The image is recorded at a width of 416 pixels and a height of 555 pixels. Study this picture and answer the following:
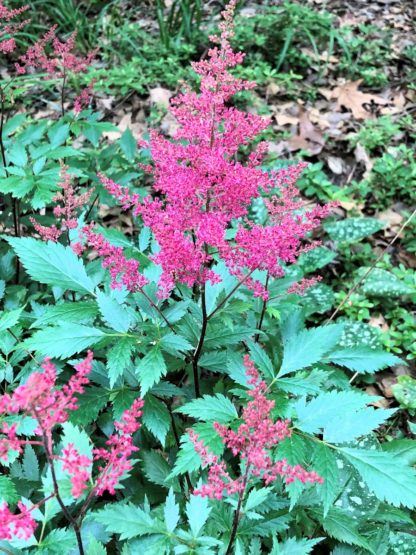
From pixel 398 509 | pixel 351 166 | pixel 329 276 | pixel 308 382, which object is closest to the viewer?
pixel 308 382

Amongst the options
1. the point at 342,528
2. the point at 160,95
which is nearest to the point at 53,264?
the point at 342,528

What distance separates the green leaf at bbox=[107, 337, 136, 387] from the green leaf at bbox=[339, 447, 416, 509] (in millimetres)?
926

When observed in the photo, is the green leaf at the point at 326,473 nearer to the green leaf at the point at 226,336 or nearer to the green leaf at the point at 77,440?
the green leaf at the point at 226,336

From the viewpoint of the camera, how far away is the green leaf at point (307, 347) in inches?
88.0

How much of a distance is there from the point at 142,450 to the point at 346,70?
528 cm

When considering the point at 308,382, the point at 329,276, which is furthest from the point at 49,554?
the point at 329,276

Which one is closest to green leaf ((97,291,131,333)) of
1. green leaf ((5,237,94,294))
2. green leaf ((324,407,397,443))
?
green leaf ((5,237,94,294))

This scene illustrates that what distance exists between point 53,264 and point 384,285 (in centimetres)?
252

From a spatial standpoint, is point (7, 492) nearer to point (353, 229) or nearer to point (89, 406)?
point (89, 406)

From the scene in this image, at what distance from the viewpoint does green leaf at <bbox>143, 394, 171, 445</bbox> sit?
85.7 inches

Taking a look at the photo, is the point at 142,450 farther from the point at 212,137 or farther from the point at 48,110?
the point at 48,110

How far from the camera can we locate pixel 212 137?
6.57 ft

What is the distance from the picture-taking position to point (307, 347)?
2.30m

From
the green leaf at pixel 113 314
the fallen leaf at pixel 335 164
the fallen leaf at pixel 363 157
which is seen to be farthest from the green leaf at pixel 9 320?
the fallen leaf at pixel 363 157
